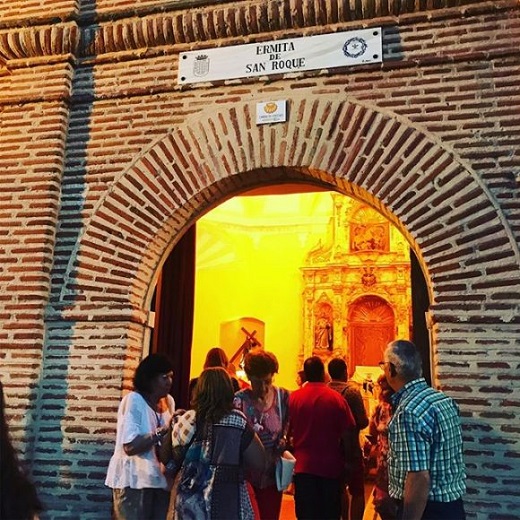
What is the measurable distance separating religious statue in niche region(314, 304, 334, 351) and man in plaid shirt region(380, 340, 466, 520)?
8.90m

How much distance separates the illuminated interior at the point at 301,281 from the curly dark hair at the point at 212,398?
8133mm

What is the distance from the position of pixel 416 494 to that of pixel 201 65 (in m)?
3.90

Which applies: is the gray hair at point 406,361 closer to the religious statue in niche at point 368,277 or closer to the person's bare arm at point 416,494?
the person's bare arm at point 416,494

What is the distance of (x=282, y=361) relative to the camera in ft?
40.4

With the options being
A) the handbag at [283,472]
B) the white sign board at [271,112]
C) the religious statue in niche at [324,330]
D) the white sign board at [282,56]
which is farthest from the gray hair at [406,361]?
the religious statue in niche at [324,330]

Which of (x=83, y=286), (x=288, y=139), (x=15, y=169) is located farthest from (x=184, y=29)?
(x=83, y=286)

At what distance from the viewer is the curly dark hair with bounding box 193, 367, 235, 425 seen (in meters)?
3.06

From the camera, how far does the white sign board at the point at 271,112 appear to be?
4.86 m

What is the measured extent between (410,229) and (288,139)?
1.22 m

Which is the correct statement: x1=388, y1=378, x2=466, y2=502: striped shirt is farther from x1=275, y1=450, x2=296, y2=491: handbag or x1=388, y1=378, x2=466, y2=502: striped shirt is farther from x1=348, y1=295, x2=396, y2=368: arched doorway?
x1=348, y1=295, x2=396, y2=368: arched doorway

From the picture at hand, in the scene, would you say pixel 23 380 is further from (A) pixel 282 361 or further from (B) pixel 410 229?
(A) pixel 282 361

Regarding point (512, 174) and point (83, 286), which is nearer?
point (512, 174)

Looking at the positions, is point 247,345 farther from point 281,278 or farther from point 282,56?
point 282,56

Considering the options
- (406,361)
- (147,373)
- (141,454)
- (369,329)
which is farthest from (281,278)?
(406,361)
